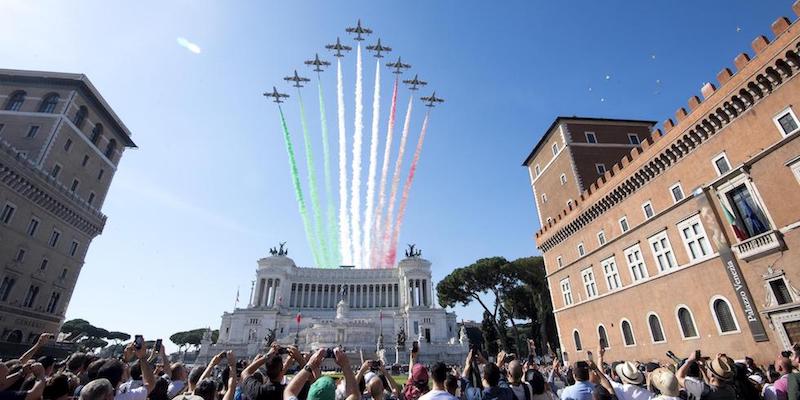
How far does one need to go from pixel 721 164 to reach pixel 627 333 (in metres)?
13.7

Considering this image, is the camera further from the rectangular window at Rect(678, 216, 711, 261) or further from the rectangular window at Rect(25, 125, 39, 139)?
the rectangular window at Rect(25, 125, 39, 139)

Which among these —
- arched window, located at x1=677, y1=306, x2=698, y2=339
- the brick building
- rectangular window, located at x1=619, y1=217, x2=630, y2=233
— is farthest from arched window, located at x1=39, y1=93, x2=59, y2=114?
arched window, located at x1=677, y1=306, x2=698, y2=339

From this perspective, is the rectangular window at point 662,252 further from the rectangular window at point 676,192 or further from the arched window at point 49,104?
the arched window at point 49,104

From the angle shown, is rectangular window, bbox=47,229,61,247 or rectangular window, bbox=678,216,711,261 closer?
rectangular window, bbox=678,216,711,261

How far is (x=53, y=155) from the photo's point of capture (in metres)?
40.6

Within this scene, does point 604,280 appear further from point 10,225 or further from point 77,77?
point 77,77

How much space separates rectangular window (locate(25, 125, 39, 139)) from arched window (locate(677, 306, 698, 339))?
61.1 metres

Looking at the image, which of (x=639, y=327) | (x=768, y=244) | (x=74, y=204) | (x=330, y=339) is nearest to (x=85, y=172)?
(x=74, y=204)

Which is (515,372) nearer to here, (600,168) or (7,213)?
(600,168)

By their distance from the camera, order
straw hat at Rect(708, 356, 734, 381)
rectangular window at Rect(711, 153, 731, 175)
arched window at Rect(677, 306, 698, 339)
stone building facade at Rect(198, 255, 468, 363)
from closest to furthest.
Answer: straw hat at Rect(708, 356, 734, 381)
rectangular window at Rect(711, 153, 731, 175)
arched window at Rect(677, 306, 698, 339)
stone building facade at Rect(198, 255, 468, 363)

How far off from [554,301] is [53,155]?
55.5 meters

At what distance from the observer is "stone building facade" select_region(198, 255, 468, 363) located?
54875mm

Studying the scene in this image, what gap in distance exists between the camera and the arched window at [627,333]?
27.4 meters

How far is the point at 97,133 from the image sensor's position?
4816cm
